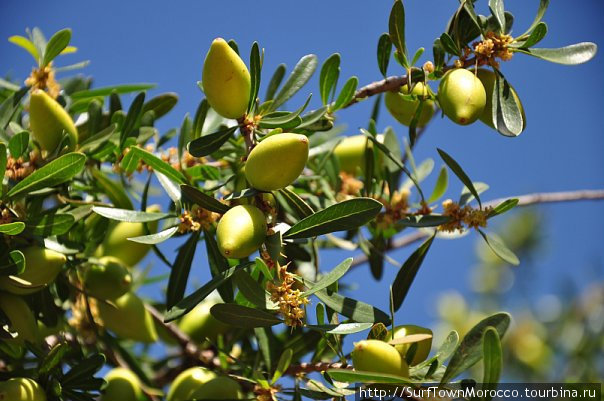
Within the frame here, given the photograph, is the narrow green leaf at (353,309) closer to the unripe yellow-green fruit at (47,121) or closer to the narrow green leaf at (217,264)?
the narrow green leaf at (217,264)

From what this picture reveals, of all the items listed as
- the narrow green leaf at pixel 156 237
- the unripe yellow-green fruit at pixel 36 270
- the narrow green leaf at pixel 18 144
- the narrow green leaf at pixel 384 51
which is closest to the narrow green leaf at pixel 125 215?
the narrow green leaf at pixel 156 237

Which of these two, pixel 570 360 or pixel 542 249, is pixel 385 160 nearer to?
pixel 570 360

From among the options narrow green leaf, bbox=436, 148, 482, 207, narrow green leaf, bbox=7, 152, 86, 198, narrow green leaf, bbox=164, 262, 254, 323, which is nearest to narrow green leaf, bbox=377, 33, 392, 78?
narrow green leaf, bbox=436, 148, 482, 207

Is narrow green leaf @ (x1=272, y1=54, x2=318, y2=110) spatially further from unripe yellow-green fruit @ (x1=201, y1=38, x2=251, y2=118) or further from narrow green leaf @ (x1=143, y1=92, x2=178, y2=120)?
narrow green leaf @ (x1=143, y1=92, x2=178, y2=120)

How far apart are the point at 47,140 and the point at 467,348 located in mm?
1179

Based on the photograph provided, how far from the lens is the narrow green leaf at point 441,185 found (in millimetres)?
2027

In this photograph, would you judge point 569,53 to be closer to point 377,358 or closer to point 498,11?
point 498,11

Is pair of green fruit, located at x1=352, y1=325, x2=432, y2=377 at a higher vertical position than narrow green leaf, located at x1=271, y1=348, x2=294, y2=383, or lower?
higher

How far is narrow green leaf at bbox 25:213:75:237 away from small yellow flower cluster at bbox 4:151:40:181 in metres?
0.15

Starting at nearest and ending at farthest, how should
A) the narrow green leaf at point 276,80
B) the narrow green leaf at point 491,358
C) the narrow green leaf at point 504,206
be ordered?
1. the narrow green leaf at point 491,358
2. the narrow green leaf at point 504,206
3. the narrow green leaf at point 276,80

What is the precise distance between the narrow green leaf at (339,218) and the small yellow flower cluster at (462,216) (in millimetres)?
441

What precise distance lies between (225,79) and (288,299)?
0.51 meters

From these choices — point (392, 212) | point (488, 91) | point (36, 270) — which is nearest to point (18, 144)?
point (36, 270)

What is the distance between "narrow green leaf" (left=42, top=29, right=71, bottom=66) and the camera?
74.2 inches
